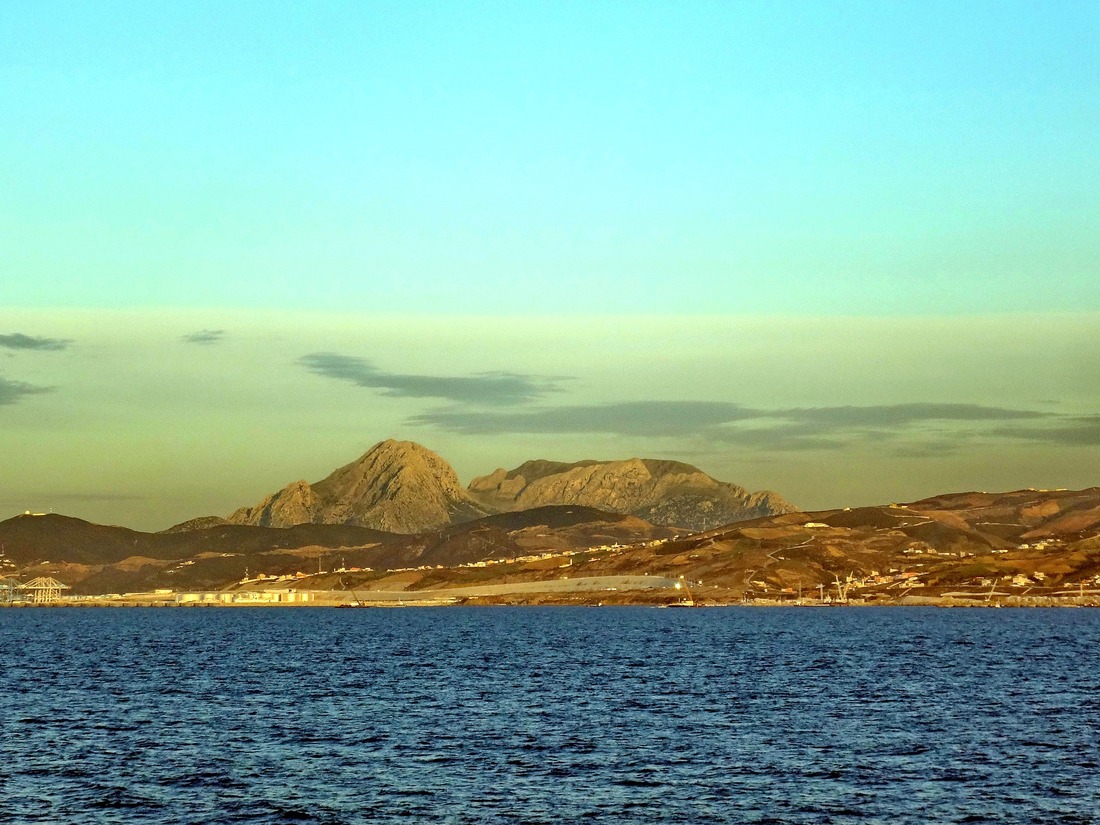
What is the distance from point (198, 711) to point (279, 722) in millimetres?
12860

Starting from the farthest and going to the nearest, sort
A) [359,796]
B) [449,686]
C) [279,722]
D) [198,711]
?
[449,686]
[198,711]
[279,722]
[359,796]

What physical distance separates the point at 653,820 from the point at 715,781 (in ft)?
42.8

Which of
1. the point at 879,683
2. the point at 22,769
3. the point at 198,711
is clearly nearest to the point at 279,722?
the point at 198,711

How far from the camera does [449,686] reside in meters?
152

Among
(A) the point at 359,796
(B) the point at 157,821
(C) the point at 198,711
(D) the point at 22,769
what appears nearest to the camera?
(B) the point at 157,821

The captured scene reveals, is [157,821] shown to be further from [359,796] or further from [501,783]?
[501,783]

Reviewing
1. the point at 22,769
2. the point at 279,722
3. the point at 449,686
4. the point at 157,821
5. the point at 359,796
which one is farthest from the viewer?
the point at 449,686

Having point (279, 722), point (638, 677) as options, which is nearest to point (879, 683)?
point (638, 677)

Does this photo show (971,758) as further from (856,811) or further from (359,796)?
(359,796)

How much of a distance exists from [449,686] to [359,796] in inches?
2878

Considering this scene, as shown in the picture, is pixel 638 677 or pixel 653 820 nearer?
pixel 653 820

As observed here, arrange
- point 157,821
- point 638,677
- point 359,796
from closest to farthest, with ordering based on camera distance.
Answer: point 157,821 → point 359,796 → point 638,677

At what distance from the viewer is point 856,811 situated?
74.0 metres

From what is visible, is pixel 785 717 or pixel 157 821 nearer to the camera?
pixel 157 821
